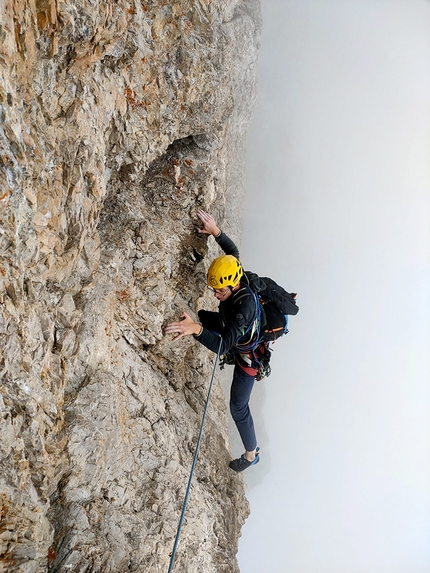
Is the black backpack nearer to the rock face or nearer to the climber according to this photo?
the climber

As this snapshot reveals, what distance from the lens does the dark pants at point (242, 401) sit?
5.29 meters

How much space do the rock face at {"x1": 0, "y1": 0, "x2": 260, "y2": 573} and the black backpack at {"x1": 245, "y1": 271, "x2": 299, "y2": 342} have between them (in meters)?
1.07

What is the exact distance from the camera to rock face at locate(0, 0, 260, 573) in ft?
7.80

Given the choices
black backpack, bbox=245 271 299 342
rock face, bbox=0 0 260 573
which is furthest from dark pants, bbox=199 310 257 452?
black backpack, bbox=245 271 299 342

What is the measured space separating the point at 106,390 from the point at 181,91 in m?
3.12

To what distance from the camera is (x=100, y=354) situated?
3.73m

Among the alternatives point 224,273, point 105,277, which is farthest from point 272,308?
point 105,277

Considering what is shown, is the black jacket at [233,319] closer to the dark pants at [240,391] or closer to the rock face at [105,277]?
the dark pants at [240,391]

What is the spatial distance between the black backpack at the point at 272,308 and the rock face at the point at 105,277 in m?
1.07

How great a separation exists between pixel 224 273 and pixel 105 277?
3.99 ft

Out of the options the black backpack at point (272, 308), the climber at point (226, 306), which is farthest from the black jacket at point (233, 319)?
the black backpack at point (272, 308)

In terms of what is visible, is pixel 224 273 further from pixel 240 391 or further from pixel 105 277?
pixel 240 391

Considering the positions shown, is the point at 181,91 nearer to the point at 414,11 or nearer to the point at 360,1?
the point at 360,1

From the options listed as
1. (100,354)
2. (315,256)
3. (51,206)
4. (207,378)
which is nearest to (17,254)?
(51,206)
